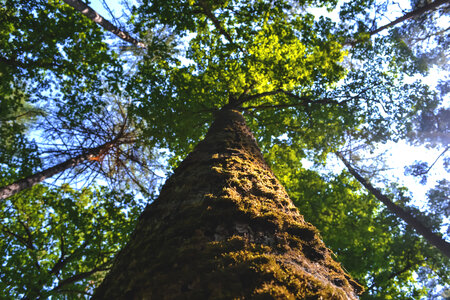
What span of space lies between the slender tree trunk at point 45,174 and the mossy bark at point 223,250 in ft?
20.1

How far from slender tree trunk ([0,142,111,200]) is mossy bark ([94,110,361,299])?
6.13 m

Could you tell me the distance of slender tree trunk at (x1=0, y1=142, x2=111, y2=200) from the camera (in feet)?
19.9

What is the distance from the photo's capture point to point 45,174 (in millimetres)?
7004

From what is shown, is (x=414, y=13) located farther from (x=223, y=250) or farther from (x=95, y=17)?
(x=223, y=250)

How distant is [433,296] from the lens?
14164 millimetres

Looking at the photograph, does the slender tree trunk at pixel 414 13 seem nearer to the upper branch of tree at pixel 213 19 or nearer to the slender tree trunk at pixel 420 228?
the upper branch of tree at pixel 213 19

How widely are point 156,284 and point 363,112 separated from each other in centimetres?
840

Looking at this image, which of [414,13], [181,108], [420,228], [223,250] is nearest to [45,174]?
[181,108]

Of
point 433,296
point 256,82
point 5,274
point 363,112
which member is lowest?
point 433,296

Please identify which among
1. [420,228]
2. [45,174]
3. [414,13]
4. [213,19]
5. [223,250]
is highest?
[414,13]

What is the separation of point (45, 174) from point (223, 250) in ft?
25.6

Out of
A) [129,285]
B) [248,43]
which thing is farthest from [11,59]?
[129,285]

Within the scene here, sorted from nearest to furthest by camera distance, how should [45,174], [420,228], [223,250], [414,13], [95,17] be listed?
1. [223,250]
2. [45,174]
3. [95,17]
4. [414,13]
5. [420,228]

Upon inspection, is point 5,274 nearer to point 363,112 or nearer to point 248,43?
point 248,43
